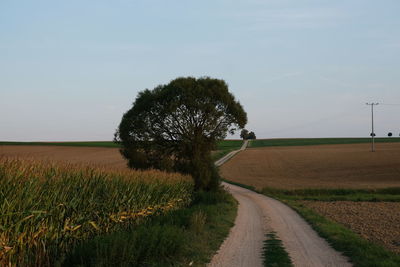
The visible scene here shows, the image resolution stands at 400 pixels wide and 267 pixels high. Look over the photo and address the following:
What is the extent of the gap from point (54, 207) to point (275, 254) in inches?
258

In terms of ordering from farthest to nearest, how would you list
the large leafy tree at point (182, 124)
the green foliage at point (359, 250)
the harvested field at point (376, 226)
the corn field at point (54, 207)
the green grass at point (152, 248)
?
the large leafy tree at point (182, 124) < the harvested field at point (376, 226) < the green foliage at point (359, 250) < the green grass at point (152, 248) < the corn field at point (54, 207)

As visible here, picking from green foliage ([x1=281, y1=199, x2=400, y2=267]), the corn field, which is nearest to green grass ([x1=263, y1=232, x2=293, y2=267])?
green foliage ([x1=281, y1=199, x2=400, y2=267])

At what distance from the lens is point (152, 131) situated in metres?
39.6

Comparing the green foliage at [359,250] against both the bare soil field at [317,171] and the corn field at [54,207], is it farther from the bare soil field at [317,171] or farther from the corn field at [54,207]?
the bare soil field at [317,171]

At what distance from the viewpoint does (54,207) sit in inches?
353

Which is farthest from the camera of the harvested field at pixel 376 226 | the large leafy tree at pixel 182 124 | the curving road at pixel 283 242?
the large leafy tree at pixel 182 124

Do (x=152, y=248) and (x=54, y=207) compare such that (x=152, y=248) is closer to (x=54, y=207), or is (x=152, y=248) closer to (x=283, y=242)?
(x=54, y=207)

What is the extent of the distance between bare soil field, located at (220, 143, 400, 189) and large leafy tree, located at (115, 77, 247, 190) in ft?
51.1

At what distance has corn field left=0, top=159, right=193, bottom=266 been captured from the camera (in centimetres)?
754

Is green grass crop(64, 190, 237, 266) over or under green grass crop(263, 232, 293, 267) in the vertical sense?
over

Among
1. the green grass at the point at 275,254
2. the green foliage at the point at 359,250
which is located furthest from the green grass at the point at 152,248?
the green foliage at the point at 359,250

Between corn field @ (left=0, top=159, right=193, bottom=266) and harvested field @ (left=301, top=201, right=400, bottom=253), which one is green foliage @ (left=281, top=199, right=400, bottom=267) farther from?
corn field @ (left=0, top=159, right=193, bottom=266)

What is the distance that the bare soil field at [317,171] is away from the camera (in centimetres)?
5526

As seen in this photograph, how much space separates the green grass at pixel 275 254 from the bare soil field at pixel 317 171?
37049mm
